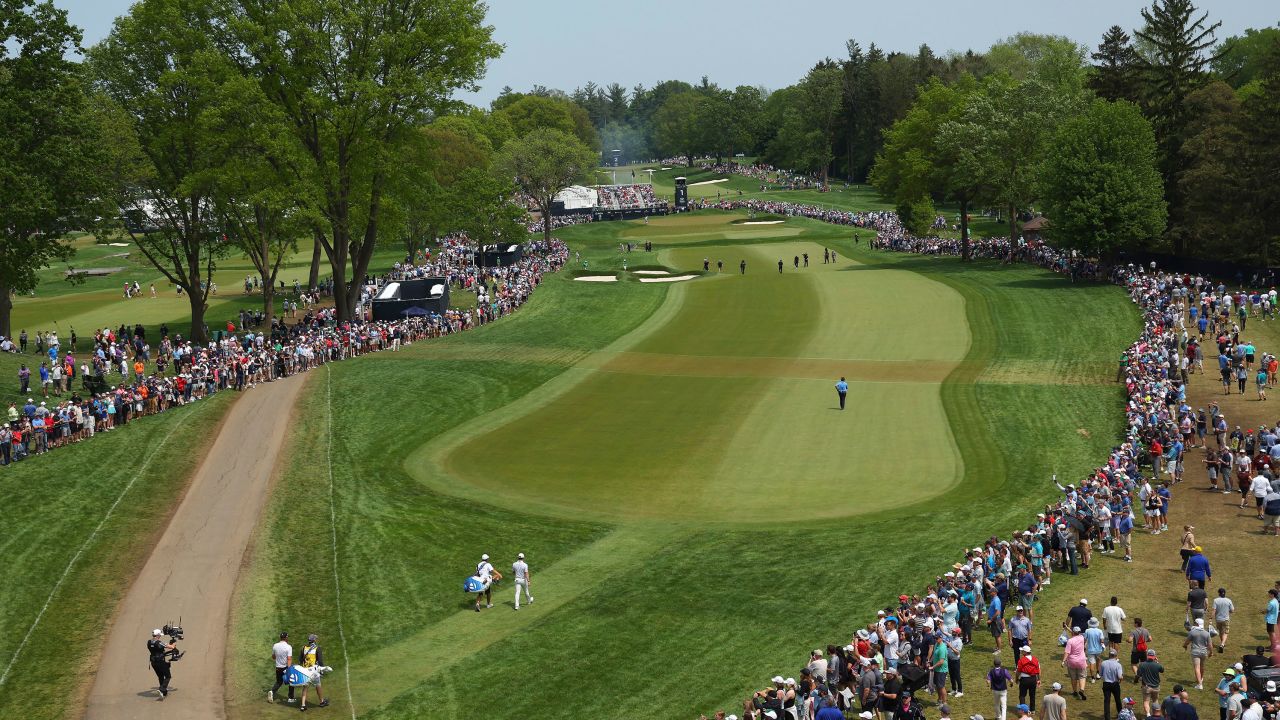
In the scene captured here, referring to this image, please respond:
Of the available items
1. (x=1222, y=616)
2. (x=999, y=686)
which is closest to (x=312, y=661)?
(x=999, y=686)

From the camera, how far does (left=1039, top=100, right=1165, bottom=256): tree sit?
77188mm

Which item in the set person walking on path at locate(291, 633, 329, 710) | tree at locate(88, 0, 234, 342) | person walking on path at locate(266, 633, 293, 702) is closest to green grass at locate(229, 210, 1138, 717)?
person walking on path at locate(266, 633, 293, 702)

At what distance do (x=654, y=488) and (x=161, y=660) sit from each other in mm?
19027

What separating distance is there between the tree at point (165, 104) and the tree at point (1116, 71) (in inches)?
2492

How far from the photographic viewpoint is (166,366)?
6206cm

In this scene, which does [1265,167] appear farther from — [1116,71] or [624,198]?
[624,198]

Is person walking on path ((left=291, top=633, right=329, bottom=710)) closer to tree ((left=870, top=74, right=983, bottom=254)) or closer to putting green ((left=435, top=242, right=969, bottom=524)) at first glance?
putting green ((left=435, top=242, right=969, bottom=524))

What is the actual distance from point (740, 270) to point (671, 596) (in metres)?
72.6

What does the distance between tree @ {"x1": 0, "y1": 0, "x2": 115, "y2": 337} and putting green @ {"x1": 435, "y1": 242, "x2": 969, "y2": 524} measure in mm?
26207

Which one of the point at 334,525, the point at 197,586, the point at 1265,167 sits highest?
the point at 1265,167

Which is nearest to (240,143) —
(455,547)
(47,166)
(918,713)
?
(47,166)

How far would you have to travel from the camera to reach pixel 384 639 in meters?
28.9

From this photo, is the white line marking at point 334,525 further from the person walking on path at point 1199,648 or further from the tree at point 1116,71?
the tree at point 1116,71

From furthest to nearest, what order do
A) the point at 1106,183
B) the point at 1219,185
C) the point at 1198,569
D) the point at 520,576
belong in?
the point at 1106,183, the point at 1219,185, the point at 520,576, the point at 1198,569
